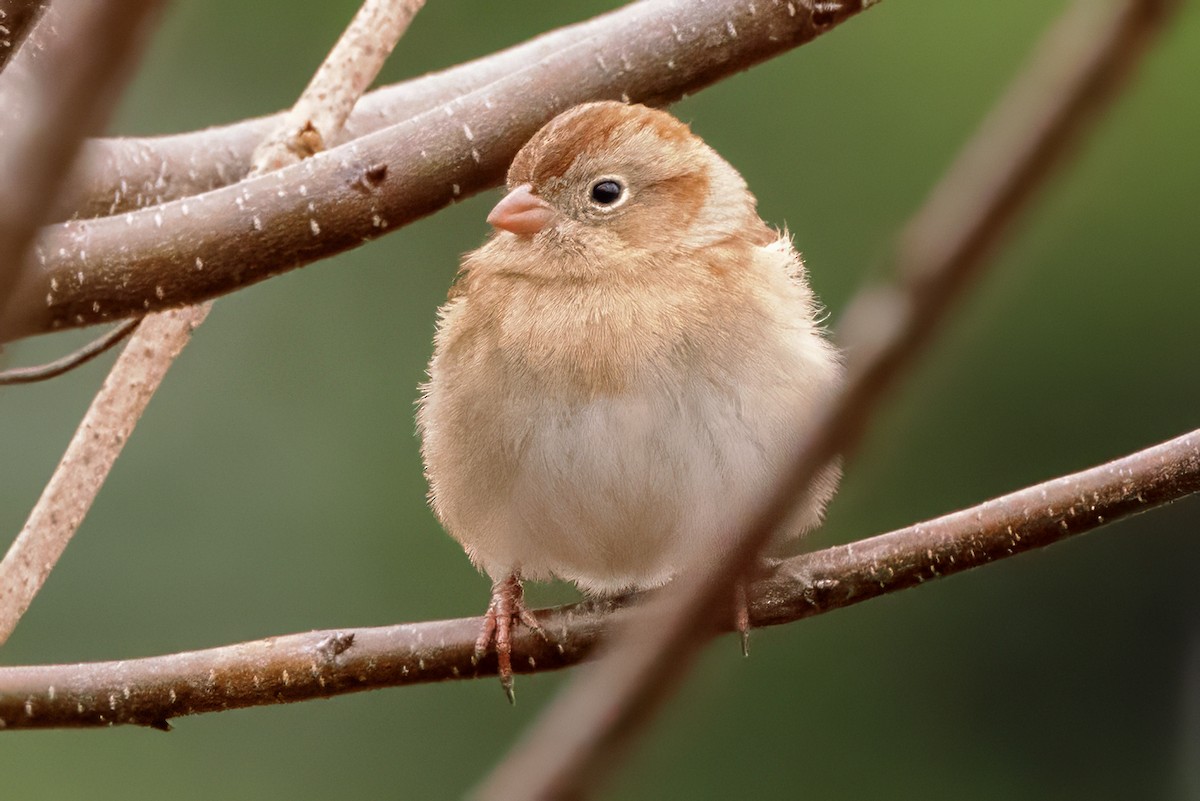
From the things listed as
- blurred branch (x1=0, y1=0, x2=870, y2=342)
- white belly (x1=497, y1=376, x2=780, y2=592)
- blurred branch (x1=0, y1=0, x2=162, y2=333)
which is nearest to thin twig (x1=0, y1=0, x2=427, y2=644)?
blurred branch (x1=0, y1=0, x2=870, y2=342)

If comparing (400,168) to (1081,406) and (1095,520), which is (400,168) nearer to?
(1095,520)

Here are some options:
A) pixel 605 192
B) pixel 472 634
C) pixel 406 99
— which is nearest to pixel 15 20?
pixel 472 634

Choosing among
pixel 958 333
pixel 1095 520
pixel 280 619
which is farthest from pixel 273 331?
pixel 958 333

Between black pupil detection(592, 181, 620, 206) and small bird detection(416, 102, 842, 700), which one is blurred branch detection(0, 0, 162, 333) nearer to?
small bird detection(416, 102, 842, 700)

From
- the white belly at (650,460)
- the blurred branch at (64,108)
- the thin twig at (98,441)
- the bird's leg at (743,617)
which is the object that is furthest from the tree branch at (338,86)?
the blurred branch at (64,108)

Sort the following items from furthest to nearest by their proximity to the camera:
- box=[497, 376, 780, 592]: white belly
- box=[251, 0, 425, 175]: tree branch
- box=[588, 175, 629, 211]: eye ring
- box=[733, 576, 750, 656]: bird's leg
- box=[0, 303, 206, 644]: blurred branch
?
box=[588, 175, 629, 211]: eye ring, box=[251, 0, 425, 175]: tree branch, box=[497, 376, 780, 592]: white belly, box=[733, 576, 750, 656]: bird's leg, box=[0, 303, 206, 644]: blurred branch
